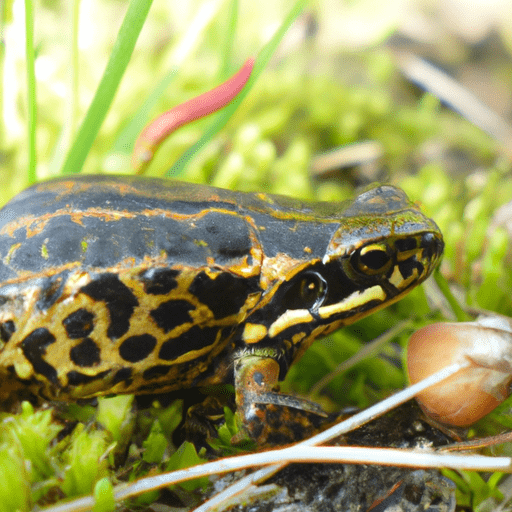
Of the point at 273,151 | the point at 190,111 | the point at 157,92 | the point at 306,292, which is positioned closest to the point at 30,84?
the point at 190,111

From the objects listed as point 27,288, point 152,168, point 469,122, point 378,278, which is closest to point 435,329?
point 378,278

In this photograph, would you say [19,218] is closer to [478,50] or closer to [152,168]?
[152,168]

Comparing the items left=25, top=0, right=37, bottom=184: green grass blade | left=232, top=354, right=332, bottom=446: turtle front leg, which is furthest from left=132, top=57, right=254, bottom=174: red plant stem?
left=232, top=354, right=332, bottom=446: turtle front leg

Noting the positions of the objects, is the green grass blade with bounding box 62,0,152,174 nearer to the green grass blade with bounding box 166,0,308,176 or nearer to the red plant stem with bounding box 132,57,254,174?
the red plant stem with bounding box 132,57,254,174

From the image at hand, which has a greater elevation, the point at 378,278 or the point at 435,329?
the point at 378,278

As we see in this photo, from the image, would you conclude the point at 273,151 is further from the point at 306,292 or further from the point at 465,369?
the point at 465,369
